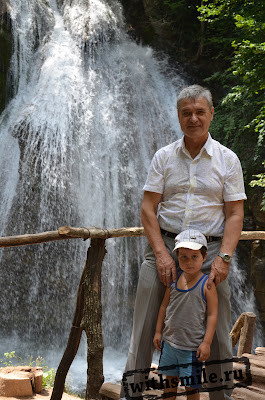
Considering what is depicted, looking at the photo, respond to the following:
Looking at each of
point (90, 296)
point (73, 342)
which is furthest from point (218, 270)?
point (73, 342)

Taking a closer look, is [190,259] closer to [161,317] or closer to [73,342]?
[161,317]

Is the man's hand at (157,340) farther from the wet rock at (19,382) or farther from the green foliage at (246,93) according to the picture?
the green foliage at (246,93)

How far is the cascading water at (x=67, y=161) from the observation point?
8.47 meters

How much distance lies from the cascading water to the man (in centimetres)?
478

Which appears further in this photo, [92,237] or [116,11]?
[116,11]

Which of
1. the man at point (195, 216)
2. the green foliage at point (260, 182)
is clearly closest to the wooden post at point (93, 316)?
the man at point (195, 216)

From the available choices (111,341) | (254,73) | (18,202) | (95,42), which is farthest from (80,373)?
(95,42)

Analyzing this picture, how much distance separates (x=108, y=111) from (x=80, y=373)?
5.46 meters

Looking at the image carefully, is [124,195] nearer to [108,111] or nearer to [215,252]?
[108,111]

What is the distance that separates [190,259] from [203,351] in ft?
1.36

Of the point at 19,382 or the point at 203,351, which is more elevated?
the point at 203,351

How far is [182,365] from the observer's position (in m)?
2.20

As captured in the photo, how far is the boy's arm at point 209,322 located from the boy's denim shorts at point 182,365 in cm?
5

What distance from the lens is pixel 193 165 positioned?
237 centimetres
